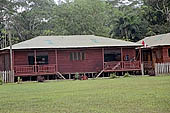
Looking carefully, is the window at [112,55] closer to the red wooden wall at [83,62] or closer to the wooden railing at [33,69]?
the red wooden wall at [83,62]

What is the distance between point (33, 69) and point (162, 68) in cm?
1159

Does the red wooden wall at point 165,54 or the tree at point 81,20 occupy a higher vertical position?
the tree at point 81,20

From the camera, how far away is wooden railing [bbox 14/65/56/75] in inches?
1161

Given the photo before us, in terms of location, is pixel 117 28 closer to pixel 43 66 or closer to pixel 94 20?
pixel 94 20

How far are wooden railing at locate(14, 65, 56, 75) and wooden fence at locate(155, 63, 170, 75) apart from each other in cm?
929

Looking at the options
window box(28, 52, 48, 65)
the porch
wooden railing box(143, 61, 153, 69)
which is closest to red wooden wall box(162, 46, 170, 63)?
wooden railing box(143, 61, 153, 69)

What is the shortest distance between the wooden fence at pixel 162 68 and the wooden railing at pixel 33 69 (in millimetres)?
9294

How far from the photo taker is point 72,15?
48.9m

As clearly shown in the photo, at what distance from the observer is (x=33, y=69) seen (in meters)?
29.7

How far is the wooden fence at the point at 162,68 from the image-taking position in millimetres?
29562

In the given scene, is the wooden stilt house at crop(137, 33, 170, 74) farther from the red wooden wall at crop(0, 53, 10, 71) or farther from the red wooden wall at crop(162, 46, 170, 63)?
the red wooden wall at crop(0, 53, 10, 71)

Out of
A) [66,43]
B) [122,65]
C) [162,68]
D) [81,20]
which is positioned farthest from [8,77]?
[81,20]

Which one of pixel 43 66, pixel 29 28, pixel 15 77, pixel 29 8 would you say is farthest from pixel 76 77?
pixel 29 8

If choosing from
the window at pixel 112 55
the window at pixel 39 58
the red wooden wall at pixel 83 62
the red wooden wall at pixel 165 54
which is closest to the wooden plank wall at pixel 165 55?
Answer: the red wooden wall at pixel 165 54
